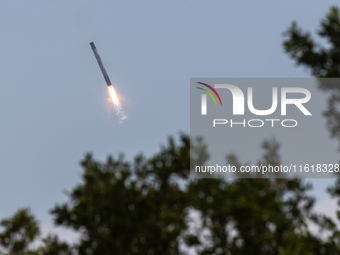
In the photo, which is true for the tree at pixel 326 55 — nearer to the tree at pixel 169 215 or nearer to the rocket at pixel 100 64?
the tree at pixel 169 215

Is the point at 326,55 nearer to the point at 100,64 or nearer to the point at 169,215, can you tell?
the point at 169,215

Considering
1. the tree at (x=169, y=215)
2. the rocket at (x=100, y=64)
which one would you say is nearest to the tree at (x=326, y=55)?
the tree at (x=169, y=215)

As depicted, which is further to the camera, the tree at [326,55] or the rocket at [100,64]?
the rocket at [100,64]

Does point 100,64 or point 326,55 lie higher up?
point 100,64

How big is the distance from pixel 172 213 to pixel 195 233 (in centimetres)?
216

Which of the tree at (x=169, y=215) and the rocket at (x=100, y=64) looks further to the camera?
the rocket at (x=100, y=64)

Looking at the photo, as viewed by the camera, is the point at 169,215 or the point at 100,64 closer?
the point at 169,215

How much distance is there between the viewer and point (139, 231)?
20.3 meters

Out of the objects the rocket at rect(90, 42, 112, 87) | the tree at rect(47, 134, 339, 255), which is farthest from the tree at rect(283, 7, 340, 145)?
the rocket at rect(90, 42, 112, 87)

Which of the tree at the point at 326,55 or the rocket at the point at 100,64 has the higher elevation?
the rocket at the point at 100,64

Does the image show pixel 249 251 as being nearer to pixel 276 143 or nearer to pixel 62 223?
pixel 276 143

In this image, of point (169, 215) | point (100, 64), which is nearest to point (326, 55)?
point (169, 215)

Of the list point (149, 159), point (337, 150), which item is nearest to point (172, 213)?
point (149, 159)

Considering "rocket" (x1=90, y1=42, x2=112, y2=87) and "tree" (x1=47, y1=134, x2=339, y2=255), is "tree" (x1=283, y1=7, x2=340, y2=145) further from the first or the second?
"rocket" (x1=90, y1=42, x2=112, y2=87)
